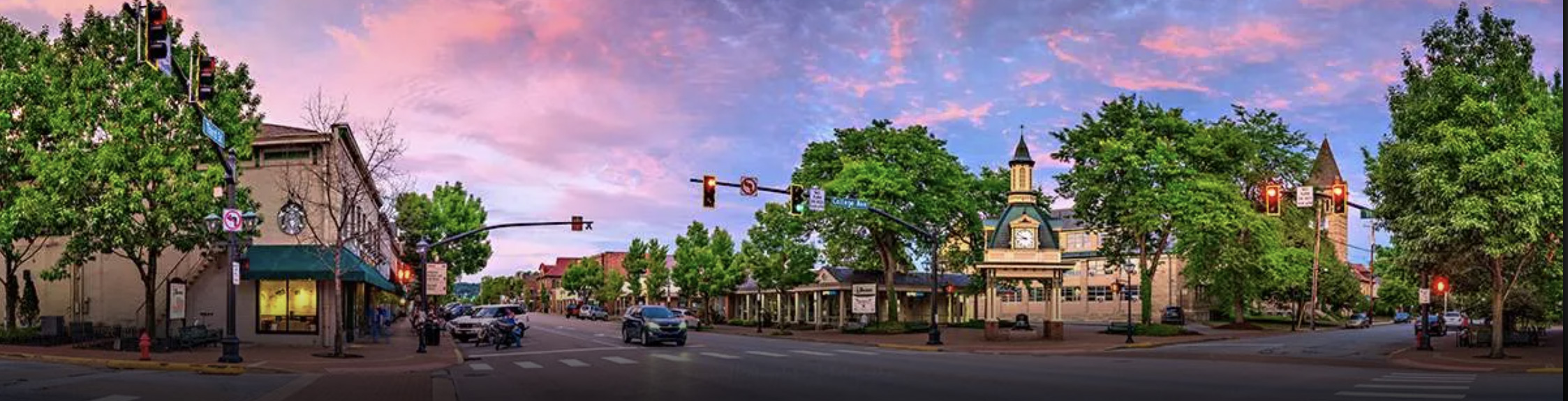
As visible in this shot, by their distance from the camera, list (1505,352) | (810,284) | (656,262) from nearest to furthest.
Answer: (1505,352) < (810,284) < (656,262)

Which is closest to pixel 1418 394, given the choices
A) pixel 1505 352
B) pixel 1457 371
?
pixel 1457 371

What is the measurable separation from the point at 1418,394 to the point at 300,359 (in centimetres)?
2489

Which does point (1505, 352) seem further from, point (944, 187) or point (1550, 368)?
point (944, 187)

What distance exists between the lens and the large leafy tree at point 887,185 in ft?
185

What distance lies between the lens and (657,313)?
40.6 metres

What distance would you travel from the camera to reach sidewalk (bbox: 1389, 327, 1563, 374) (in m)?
28.5

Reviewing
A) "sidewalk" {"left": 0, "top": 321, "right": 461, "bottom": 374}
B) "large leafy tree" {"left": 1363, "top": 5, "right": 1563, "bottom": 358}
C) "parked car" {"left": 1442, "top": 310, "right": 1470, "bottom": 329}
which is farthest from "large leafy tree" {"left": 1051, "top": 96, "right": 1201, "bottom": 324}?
"sidewalk" {"left": 0, "top": 321, "right": 461, "bottom": 374}

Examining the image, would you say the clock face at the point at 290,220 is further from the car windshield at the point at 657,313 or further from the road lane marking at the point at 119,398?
the road lane marking at the point at 119,398

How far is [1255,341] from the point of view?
4706cm

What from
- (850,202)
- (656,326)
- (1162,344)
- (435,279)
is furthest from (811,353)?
(1162,344)

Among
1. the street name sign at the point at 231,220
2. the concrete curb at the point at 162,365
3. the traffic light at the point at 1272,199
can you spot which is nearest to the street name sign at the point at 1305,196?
the traffic light at the point at 1272,199

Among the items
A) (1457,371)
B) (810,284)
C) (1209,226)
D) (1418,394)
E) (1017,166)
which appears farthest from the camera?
(810,284)

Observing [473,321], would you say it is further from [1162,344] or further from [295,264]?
[1162,344]

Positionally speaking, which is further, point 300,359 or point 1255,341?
point 1255,341
